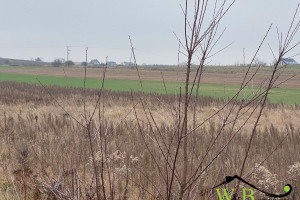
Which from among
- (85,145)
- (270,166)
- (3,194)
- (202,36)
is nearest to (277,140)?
(270,166)

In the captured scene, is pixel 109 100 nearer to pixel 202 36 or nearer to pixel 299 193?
pixel 299 193

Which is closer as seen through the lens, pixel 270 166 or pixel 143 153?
pixel 270 166

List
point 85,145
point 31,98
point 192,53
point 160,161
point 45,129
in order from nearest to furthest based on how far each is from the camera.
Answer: point 192,53
point 160,161
point 85,145
point 45,129
point 31,98

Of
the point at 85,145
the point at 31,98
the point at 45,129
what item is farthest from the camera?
the point at 31,98

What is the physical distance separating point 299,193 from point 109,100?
15.0 meters

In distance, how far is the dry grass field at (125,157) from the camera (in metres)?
1.78

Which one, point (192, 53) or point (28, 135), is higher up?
point (192, 53)

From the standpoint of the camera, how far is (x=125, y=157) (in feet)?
16.4

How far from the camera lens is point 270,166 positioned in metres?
4.20

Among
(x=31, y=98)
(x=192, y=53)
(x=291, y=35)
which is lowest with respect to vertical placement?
(x=31, y=98)

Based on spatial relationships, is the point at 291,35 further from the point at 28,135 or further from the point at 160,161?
the point at 28,135

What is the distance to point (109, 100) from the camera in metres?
17.6

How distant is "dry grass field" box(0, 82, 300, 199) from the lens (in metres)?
1.78

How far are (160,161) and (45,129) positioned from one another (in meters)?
4.38
